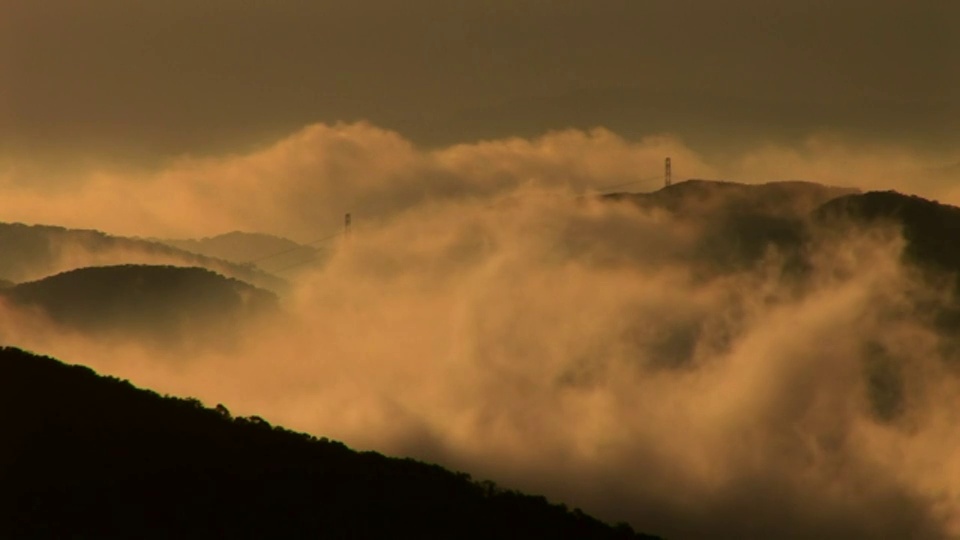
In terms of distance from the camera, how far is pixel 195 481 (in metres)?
145

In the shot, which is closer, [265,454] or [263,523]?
[263,523]

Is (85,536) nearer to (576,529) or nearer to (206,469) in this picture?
(206,469)

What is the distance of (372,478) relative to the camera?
153 metres

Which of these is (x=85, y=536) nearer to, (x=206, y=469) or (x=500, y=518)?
(x=206, y=469)

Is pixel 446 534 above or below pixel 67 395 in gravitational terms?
below

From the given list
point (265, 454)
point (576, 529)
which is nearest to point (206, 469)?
point (265, 454)

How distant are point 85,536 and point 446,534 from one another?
2631cm

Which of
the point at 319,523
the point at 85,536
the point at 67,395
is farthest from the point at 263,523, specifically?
the point at 67,395

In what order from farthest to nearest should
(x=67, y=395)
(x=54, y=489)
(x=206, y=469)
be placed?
1. (x=67, y=395)
2. (x=206, y=469)
3. (x=54, y=489)

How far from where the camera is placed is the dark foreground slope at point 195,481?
13588 centimetres

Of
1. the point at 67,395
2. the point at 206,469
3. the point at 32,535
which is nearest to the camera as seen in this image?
the point at 32,535

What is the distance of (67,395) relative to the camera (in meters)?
162

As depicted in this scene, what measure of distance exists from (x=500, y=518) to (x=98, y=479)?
101ft

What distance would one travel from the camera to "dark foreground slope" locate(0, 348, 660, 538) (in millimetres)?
135875
